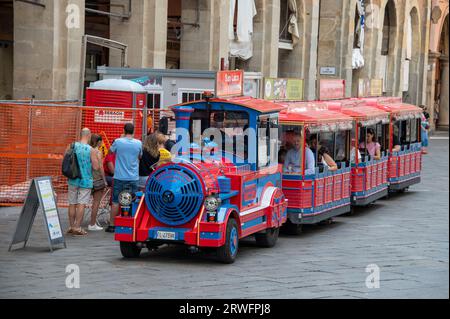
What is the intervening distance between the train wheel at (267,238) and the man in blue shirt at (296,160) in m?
1.72

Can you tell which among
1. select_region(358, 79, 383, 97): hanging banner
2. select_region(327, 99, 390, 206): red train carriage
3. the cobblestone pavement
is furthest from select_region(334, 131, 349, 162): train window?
select_region(358, 79, 383, 97): hanging banner

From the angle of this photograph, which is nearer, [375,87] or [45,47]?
[45,47]

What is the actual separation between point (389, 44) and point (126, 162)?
36.7m

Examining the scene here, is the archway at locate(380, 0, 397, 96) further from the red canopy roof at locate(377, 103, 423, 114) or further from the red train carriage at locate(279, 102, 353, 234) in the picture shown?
the red train carriage at locate(279, 102, 353, 234)

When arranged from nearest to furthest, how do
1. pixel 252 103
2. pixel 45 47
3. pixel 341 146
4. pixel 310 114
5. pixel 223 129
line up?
pixel 223 129 → pixel 252 103 → pixel 310 114 → pixel 341 146 → pixel 45 47

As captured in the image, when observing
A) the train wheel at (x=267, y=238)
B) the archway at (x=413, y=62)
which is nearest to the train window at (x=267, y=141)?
the train wheel at (x=267, y=238)

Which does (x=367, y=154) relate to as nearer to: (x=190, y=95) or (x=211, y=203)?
(x=190, y=95)

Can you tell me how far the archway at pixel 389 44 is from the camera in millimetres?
48594

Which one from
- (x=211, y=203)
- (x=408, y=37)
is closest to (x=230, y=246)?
(x=211, y=203)

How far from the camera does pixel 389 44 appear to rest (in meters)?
49.2

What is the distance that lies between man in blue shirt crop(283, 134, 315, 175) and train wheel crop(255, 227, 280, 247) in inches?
67.9

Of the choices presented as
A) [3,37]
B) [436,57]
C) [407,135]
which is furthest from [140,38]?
[436,57]

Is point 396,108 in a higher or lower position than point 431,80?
lower
